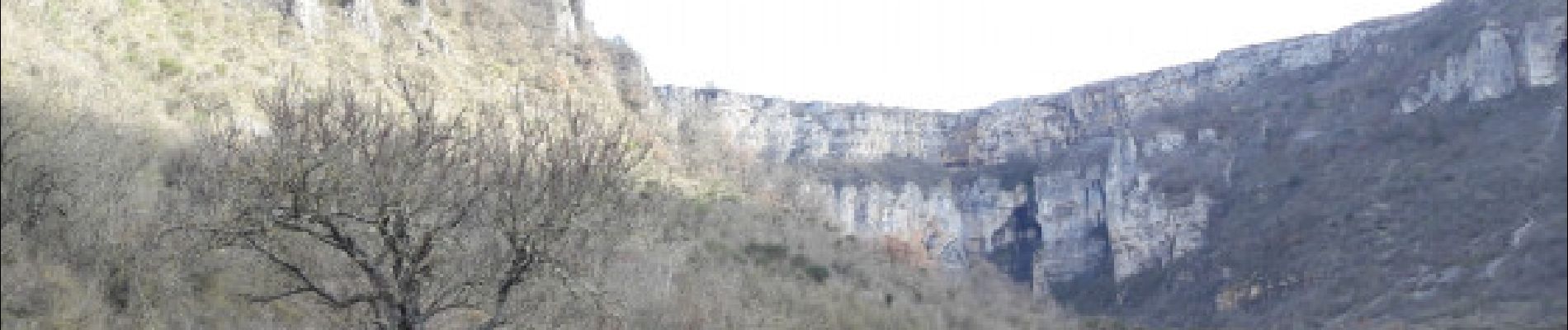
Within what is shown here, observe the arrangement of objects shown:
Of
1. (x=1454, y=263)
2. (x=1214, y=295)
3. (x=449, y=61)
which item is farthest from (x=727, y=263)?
(x=1214, y=295)

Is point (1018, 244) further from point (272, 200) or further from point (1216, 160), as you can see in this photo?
point (272, 200)

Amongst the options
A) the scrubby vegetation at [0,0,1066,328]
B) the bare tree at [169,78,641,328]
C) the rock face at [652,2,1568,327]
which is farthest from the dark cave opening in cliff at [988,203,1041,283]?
the bare tree at [169,78,641,328]

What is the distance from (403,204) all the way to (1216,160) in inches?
5546

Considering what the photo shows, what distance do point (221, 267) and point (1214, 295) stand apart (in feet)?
360

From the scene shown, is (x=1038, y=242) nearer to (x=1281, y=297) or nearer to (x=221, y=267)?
(x=1281, y=297)

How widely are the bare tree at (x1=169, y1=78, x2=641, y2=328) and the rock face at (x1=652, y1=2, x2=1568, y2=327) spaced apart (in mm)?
57725

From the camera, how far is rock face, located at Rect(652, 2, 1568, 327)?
98438 mm

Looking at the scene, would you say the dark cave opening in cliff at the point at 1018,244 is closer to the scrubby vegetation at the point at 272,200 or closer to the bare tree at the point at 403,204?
the scrubby vegetation at the point at 272,200

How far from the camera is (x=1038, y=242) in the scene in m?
162

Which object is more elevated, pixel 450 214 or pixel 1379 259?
pixel 450 214

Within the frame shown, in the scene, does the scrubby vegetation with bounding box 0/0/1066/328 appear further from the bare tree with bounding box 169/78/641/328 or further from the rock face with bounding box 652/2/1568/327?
the rock face with bounding box 652/2/1568/327

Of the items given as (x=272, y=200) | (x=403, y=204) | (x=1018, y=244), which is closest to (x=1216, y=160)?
(x=1018, y=244)

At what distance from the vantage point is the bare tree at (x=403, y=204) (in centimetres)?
1186

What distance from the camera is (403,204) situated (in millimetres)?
11922
